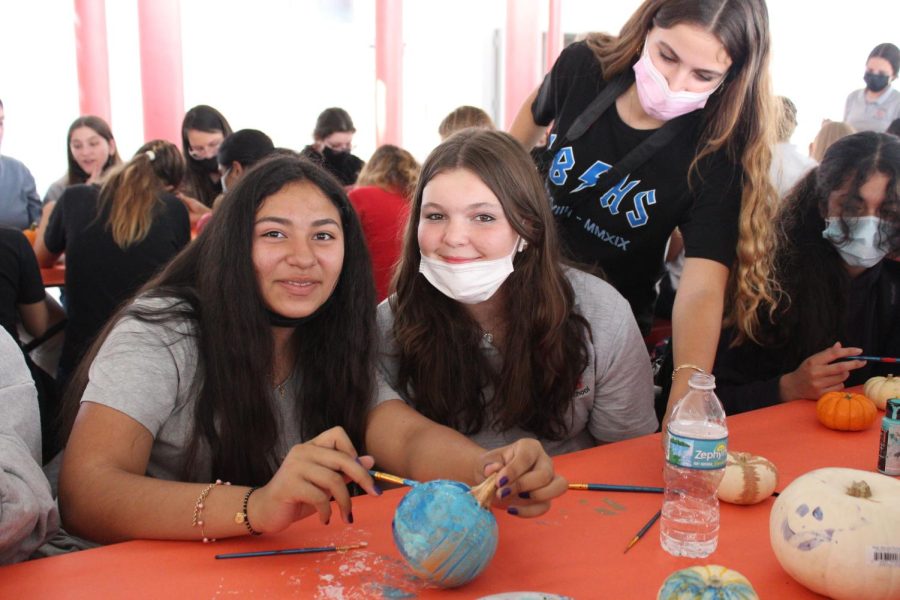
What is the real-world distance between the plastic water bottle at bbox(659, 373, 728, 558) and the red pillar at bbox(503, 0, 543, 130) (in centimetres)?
773

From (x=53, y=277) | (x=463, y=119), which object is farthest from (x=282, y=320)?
(x=463, y=119)

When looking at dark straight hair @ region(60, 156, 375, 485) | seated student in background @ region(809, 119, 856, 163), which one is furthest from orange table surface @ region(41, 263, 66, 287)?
seated student in background @ region(809, 119, 856, 163)

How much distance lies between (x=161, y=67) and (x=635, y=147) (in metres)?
5.78

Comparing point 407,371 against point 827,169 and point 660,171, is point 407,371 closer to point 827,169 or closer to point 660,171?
point 660,171

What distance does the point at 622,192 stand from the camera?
2.28m

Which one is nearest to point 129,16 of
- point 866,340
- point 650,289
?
point 650,289

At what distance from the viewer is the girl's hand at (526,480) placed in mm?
1299

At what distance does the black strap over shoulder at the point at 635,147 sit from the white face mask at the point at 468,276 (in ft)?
1.72

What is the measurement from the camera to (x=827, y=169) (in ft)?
7.98

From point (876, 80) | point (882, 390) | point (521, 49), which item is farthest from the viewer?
point (521, 49)

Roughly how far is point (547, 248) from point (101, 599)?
4.12ft

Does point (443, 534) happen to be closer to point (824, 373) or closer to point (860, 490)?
point (860, 490)

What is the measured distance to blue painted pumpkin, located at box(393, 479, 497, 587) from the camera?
1131 millimetres

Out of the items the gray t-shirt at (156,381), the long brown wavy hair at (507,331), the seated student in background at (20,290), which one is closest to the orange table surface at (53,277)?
the seated student in background at (20,290)
